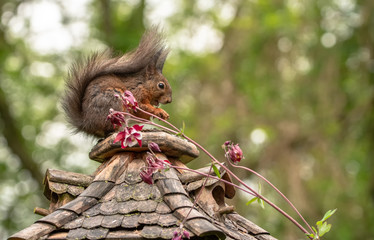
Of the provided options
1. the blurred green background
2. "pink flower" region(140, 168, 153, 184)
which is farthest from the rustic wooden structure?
the blurred green background

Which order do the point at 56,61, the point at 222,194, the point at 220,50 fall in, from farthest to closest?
the point at 220,50, the point at 56,61, the point at 222,194

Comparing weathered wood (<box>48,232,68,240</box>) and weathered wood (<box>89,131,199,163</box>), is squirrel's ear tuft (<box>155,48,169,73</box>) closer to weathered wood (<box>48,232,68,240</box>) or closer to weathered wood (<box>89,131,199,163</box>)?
weathered wood (<box>89,131,199,163</box>)

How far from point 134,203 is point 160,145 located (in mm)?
369

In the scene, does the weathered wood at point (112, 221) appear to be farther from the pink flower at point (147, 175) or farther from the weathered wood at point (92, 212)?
the pink flower at point (147, 175)

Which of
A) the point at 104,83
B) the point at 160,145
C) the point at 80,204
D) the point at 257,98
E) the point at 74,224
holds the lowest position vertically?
the point at 74,224

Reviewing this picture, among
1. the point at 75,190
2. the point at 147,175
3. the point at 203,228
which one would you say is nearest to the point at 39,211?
the point at 75,190

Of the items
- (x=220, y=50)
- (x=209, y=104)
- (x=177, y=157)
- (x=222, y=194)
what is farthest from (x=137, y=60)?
(x=220, y=50)

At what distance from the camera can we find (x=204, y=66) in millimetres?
9789

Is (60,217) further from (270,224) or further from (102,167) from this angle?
(270,224)

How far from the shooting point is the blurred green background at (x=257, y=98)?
29.5ft

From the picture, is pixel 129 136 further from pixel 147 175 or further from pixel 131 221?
pixel 131 221

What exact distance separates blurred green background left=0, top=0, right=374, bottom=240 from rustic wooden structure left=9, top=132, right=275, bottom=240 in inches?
244

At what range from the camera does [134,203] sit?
7.19 feet

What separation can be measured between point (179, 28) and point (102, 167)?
9.18 metres
